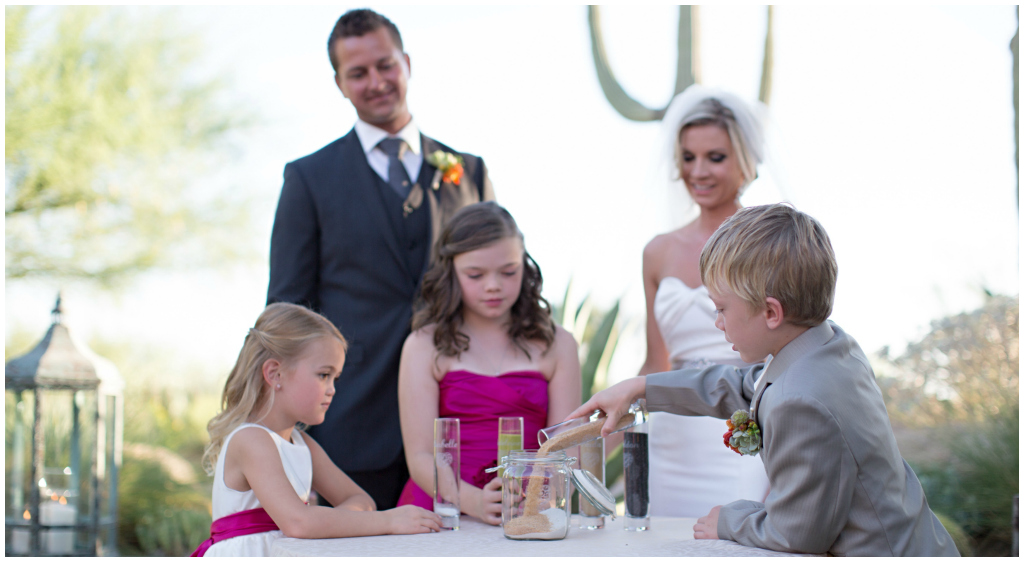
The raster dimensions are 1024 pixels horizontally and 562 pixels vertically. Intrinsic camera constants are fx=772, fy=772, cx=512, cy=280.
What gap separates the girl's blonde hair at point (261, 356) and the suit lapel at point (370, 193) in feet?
2.07

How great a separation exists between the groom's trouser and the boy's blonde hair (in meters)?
1.67

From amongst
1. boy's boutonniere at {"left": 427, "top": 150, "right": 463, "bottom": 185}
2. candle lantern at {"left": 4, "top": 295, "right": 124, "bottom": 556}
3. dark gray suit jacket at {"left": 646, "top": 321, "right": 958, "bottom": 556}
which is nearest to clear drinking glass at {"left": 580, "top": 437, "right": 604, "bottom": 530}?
dark gray suit jacket at {"left": 646, "top": 321, "right": 958, "bottom": 556}

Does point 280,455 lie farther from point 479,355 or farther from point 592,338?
point 592,338

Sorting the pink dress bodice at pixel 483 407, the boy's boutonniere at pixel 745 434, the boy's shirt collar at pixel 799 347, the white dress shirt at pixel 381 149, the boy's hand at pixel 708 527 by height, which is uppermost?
the white dress shirt at pixel 381 149

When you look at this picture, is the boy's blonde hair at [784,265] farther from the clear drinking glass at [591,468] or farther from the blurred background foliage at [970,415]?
the blurred background foliage at [970,415]

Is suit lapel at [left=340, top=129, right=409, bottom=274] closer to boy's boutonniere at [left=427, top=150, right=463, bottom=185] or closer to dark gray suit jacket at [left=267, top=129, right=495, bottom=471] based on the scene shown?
dark gray suit jacket at [left=267, top=129, right=495, bottom=471]

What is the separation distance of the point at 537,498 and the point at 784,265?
74 centimetres

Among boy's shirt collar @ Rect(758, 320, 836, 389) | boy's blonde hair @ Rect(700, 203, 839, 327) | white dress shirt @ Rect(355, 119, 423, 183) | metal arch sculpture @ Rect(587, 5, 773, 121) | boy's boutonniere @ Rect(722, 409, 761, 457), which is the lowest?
Result: boy's boutonniere @ Rect(722, 409, 761, 457)

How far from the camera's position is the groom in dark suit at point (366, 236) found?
2.89 metres

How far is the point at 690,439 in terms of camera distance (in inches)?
120

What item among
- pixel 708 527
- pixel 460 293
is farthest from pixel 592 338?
pixel 708 527

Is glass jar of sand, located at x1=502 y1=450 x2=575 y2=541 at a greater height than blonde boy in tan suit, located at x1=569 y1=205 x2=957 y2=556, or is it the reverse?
blonde boy in tan suit, located at x1=569 y1=205 x2=957 y2=556

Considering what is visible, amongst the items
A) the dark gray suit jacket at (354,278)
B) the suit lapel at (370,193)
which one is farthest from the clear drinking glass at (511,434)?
the suit lapel at (370,193)

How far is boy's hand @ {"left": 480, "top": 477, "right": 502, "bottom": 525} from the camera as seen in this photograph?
2010mm
